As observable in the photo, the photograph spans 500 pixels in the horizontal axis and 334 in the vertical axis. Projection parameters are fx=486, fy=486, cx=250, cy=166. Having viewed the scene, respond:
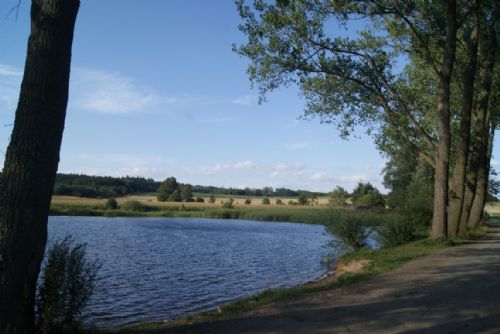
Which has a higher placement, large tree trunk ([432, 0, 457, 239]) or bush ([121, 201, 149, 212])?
large tree trunk ([432, 0, 457, 239])

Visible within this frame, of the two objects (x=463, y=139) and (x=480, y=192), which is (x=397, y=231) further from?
(x=480, y=192)

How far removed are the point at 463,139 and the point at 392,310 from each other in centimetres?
1601

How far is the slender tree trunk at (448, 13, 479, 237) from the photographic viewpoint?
22203mm

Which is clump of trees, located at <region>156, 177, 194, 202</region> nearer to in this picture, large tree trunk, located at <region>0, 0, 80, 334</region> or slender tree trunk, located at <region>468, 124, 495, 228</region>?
slender tree trunk, located at <region>468, 124, 495, 228</region>

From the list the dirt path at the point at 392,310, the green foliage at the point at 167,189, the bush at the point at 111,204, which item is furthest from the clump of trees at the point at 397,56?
the green foliage at the point at 167,189

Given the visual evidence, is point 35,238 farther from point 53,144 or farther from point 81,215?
point 81,215

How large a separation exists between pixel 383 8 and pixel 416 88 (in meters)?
7.54

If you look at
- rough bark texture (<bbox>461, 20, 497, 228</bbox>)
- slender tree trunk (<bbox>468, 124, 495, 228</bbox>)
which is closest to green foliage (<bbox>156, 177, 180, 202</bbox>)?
slender tree trunk (<bbox>468, 124, 495, 228</bbox>)

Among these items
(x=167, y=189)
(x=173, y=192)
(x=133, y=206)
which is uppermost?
(x=167, y=189)

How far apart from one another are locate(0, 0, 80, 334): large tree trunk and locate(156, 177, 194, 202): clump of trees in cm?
11013

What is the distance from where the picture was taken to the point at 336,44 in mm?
22812

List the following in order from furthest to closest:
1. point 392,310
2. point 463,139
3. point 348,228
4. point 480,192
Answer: point 480,192
point 348,228
point 463,139
point 392,310

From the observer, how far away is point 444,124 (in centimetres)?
2069

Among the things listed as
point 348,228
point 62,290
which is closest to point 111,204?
point 348,228
